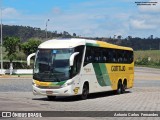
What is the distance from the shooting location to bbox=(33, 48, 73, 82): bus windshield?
22.6 m

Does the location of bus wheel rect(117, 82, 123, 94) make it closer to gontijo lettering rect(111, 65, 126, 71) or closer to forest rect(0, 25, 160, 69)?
gontijo lettering rect(111, 65, 126, 71)

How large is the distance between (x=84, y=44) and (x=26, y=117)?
10.7 metres

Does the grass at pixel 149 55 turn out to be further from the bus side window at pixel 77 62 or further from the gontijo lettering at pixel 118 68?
the bus side window at pixel 77 62

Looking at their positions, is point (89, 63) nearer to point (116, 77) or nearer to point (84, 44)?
point (84, 44)

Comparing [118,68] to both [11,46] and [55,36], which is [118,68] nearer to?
[11,46]

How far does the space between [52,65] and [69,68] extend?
0.90m

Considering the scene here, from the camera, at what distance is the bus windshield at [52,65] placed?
22609mm

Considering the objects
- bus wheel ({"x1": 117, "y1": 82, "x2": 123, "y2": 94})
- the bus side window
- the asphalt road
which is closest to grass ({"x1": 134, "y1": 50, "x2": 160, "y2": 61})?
bus wheel ({"x1": 117, "y1": 82, "x2": 123, "y2": 94})

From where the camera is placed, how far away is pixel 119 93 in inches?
1198

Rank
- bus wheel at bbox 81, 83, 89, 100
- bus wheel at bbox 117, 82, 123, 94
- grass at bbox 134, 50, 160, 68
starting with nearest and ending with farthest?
bus wheel at bbox 81, 83, 89, 100
bus wheel at bbox 117, 82, 123, 94
grass at bbox 134, 50, 160, 68

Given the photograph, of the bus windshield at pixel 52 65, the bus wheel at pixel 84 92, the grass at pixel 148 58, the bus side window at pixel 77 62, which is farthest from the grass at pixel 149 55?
the bus windshield at pixel 52 65

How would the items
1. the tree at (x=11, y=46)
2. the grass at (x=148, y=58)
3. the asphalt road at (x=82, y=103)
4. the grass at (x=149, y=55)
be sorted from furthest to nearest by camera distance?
the grass at (x=149, y=55)
the grass at (x=148, y=58)
the tree at (x=11, y=46)
the asphalt road at (x=82, y=103)

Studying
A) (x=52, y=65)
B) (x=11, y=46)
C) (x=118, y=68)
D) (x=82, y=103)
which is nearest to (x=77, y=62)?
(x=52, y=65)

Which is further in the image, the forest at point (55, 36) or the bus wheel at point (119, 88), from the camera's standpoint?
the forest at point (55, 36)
